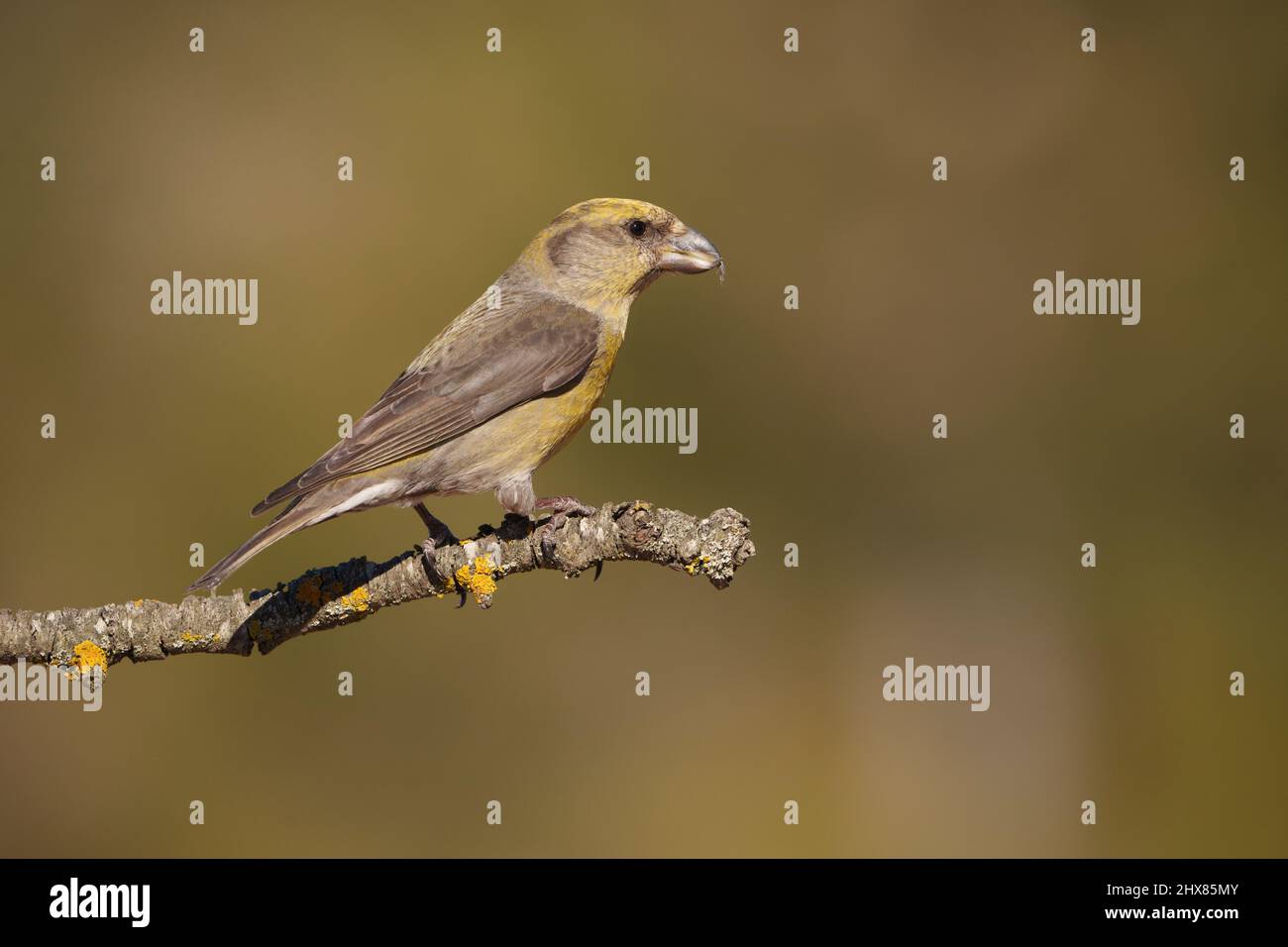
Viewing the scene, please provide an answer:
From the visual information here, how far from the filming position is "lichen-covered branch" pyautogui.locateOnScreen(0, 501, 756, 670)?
4.24 m

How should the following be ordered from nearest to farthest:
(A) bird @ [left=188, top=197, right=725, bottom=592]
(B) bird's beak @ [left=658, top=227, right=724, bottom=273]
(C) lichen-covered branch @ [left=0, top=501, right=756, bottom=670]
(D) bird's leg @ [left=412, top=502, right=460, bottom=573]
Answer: (C) lichen-covered branch @ [left=0, top=501, right=756, bottom=670]
(D) bird's leg @ [left=412, top=502, right=460, bottom=573]
(A) bird @ [left=188, top=197, right=725, bottom=592]
(B) bird's beak @ [left=658, top=227, right=724, bottom=273]

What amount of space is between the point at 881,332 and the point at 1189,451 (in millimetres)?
2230

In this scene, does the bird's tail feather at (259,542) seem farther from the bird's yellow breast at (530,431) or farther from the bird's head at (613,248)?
the bird's head at (613,248)

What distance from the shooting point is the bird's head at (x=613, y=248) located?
19.2ft

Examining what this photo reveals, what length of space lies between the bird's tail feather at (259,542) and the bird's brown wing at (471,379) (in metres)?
0.15

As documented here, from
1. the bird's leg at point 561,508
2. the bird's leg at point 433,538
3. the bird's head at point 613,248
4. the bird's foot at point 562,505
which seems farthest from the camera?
the bird's head at point 613,248

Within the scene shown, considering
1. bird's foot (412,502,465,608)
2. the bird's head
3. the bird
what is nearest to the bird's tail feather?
the bird

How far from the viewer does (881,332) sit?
9.49 m

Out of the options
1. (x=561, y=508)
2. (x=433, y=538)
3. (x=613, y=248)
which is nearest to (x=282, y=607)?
(x=433, y=538)

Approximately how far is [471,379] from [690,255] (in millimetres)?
1099

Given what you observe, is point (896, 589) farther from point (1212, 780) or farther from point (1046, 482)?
point (1212, 780)

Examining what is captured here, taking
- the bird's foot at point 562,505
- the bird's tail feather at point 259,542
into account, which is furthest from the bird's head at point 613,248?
the bird's tail feather at point 259,542

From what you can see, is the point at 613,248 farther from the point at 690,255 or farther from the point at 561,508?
the point at 561,508

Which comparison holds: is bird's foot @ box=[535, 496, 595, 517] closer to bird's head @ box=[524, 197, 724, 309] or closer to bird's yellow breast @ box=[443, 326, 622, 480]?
bird's yellow breast @ box=[443, 326, 622, 480]
